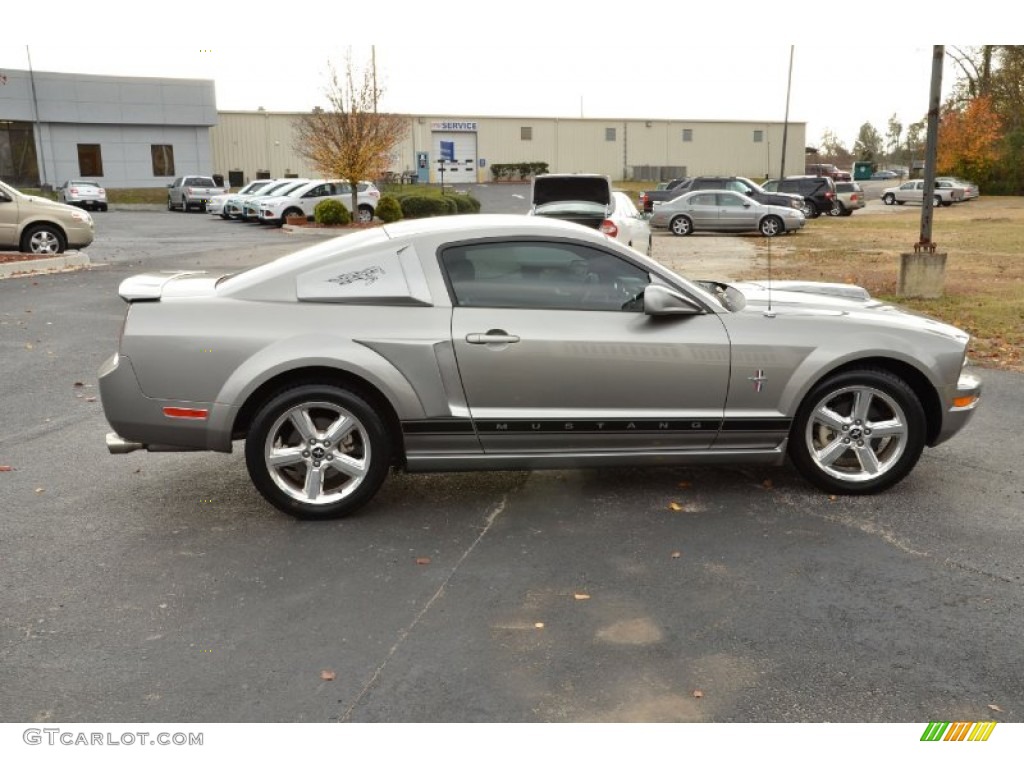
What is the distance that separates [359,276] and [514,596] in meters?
1.96

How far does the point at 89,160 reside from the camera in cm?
5241

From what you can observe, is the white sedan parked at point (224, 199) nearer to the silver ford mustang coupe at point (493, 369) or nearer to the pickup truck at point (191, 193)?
the pickup truck at point (191, 193)

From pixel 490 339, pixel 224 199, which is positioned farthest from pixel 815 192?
pixel 490 339

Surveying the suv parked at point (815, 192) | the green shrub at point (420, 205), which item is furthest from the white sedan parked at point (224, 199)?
the suv parked at point (815, 192)

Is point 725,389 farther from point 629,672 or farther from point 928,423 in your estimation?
point 629,672

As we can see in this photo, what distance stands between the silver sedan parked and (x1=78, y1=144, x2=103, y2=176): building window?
118 ft

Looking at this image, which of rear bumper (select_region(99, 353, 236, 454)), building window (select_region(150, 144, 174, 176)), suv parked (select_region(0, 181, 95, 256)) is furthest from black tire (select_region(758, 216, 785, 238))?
building window (select_region(150, 144, 174, 176))

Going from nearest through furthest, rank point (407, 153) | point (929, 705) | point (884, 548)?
point (929, 705)
point (884, 548)
point (407, 153)

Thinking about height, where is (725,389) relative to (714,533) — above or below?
above

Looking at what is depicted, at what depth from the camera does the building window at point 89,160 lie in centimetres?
5206

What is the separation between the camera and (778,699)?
11.3ft

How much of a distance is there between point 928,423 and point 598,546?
7.10 feet

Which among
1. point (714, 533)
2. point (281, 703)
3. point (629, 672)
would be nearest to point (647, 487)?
point (714, 533)

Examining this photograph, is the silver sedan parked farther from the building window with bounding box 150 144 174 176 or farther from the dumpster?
the dumpster
